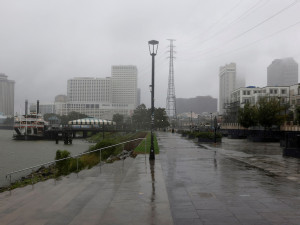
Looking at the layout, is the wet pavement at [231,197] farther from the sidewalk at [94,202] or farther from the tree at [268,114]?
the tree at [268,114]

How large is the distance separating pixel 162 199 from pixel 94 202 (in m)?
1.98

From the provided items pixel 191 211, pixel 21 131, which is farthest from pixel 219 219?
pixel 21 131

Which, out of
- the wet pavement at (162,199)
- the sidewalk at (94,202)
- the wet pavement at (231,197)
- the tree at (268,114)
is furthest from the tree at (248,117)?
the sidewalk at (94,202)

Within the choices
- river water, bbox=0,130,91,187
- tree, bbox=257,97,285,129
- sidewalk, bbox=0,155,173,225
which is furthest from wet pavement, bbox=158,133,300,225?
tree, bbox=257,97,285,129

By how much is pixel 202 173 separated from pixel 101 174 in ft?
15.1

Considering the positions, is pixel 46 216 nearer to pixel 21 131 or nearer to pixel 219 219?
pixel 219 219

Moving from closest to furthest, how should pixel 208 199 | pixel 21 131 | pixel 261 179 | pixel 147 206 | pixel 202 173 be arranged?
pixel 147 206, pixel 208 199, pixel 261 179, pixel 202 173, pixel 21 131

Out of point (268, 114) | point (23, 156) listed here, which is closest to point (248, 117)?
point (268, 114)

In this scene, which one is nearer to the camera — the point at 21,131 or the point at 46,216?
the point at 46,216

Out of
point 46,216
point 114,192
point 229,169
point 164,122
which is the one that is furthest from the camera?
point 164,122

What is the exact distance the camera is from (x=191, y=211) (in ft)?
25.3

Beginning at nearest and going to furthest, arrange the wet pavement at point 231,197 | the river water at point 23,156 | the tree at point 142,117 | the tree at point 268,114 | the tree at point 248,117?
1. the wet pavement at point 231,197
2. the river water at point 23,156
3. the tree at point 268,114
4. the tree at point 248,117
5. the tree at point 142,117

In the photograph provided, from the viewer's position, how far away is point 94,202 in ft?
28.5

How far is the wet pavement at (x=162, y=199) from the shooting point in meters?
7.24
